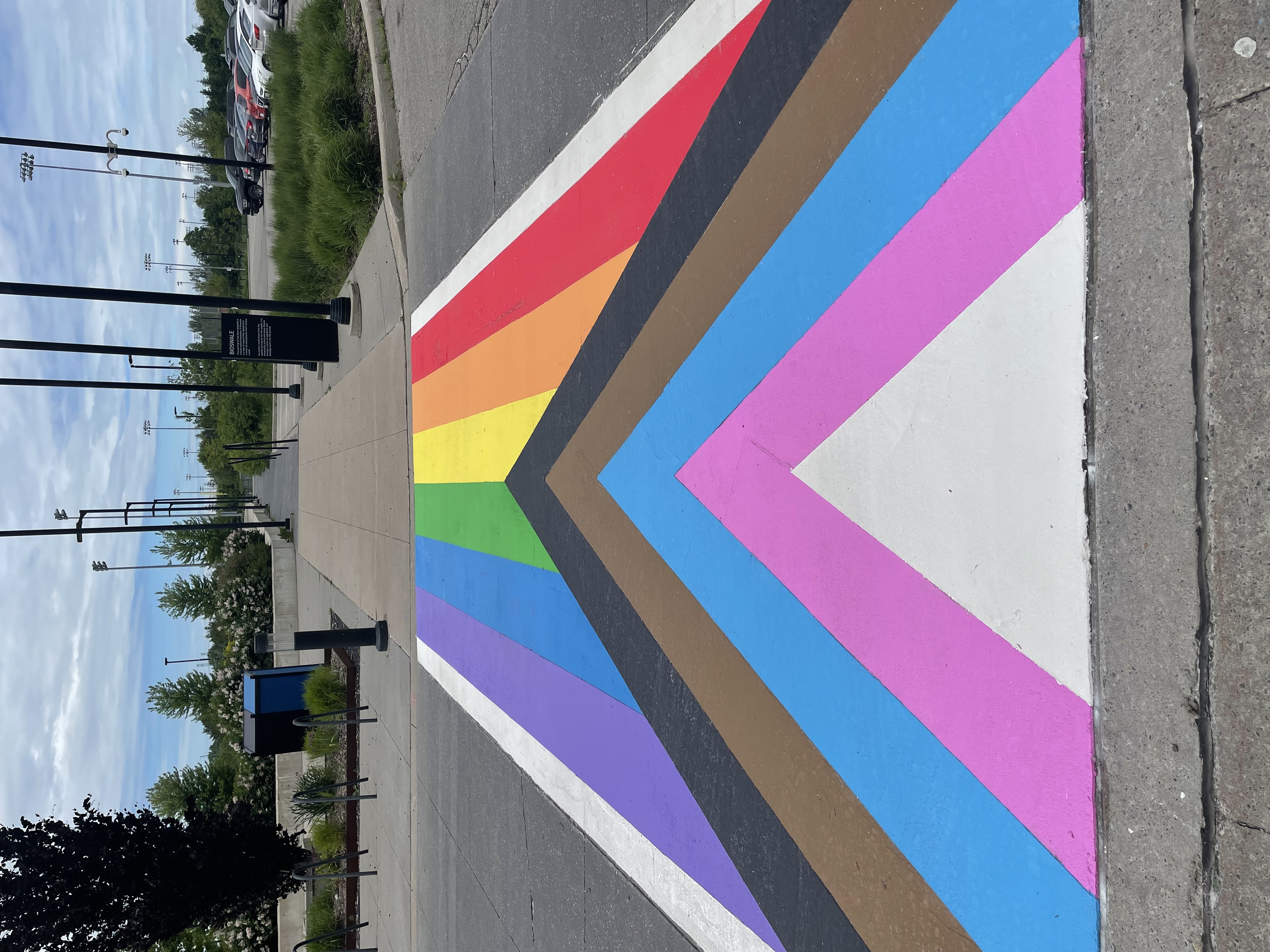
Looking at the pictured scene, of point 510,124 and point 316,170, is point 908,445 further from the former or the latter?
point 316,170

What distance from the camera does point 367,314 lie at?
35.8 feet

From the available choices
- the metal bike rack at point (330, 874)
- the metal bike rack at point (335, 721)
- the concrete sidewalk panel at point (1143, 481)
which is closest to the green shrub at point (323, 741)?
the metal bike rack at point (335, 721)

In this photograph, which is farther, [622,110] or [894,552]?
[622,110]

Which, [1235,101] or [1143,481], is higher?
[1235,101]

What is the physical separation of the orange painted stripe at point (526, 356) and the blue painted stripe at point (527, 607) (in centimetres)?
133

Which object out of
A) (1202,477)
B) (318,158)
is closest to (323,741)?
(318,158)

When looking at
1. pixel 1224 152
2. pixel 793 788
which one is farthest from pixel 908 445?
pixel 793 788

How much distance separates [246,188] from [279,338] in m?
9.94

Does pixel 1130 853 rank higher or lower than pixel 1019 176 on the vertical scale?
lower

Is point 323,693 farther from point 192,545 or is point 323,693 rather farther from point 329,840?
point 192,545

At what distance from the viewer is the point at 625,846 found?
4758 mm

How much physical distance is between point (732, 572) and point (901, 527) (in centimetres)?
109

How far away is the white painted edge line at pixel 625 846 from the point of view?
3.97 meters

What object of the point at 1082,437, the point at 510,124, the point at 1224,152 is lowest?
the point at 1082,437
